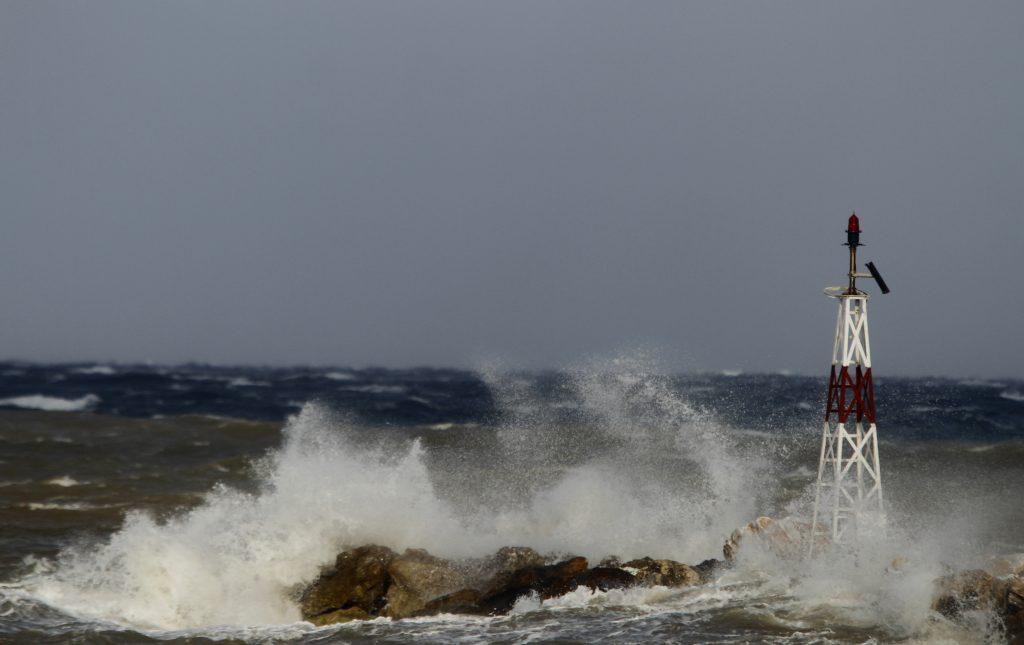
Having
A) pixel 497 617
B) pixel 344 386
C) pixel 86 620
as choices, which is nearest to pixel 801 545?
pixel 497 617

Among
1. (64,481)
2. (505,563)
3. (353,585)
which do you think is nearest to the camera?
(353,585)

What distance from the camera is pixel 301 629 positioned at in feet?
48.7

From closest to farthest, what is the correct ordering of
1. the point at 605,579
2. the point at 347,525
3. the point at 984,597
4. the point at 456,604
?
the point at 984,597 → the point at 456,604 → the point at 605,579 → the point at 347,525

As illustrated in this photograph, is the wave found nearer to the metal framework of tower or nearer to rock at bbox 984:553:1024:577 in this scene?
the metal framework of tower

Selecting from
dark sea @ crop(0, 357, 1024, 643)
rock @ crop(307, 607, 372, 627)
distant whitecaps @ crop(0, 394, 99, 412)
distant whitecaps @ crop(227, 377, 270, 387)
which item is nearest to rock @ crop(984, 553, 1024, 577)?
dark sea @ crop(0, 357, 1024, 643)

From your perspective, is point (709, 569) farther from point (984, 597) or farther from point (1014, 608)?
point (1014, 608)

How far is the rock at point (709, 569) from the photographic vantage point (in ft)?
53.0

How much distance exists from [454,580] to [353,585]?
169 cm

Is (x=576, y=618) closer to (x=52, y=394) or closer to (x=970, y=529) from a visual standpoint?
(x=970, y=529)

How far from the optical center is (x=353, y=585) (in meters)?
16.6

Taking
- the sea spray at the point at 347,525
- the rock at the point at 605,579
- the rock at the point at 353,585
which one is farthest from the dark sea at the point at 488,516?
the rock at the point at 353,585

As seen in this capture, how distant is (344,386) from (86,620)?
53.2 metres

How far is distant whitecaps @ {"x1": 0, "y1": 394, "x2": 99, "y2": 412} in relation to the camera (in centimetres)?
4988

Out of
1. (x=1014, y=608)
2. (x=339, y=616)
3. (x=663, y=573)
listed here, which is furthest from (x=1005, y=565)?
(x=339, y=616)
